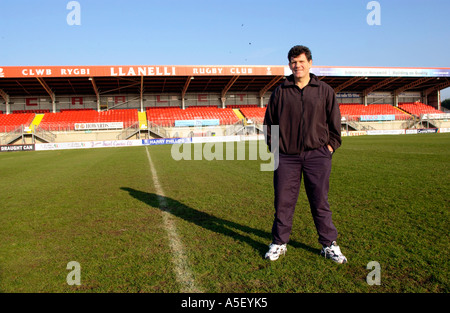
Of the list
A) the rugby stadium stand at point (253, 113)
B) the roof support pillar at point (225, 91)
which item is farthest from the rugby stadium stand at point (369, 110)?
the roof support pillar at point (225, 91)

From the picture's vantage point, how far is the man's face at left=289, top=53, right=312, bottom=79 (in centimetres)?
279

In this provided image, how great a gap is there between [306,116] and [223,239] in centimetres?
157

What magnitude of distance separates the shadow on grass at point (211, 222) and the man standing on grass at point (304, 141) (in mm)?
286

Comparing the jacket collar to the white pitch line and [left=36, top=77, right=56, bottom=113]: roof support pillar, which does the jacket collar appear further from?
[left=36, top=77, right=56, bottom=113]: roof support pillar

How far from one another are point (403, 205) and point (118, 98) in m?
39.0

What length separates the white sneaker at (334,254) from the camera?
265 cm

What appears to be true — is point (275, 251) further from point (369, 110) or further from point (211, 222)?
point (369, 110)

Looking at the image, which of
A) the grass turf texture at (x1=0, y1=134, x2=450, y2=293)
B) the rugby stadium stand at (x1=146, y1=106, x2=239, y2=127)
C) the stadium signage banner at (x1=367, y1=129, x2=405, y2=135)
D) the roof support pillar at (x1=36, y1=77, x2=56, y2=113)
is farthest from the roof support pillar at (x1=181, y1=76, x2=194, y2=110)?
the grass turf texture at (x1=0, y1=134, x2=450, y2=293)

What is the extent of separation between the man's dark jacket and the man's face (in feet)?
0.24

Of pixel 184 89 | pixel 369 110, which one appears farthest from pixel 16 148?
pixel 369 110

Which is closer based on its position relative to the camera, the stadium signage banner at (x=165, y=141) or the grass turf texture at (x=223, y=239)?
the grass turf texture at (x=223, y=239)

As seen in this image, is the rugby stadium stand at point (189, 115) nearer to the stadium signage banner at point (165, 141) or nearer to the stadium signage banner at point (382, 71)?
the stadium signage banner at point (165, 141)

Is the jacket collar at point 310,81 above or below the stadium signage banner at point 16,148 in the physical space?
above
